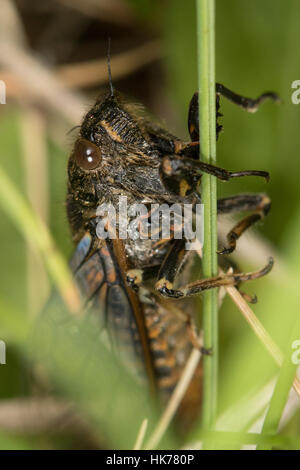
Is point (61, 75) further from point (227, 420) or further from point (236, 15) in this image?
point (227, 420)

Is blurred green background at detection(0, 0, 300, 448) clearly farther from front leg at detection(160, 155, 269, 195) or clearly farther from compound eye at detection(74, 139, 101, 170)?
front leg at detection(160, 155, 269, 195)

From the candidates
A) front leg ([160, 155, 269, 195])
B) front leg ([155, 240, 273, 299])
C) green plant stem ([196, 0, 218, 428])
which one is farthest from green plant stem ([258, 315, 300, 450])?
front leg ([160, 155, 269, 195])

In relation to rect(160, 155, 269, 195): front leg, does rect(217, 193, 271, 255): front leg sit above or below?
below

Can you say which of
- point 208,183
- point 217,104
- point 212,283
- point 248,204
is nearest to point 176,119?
point 248,204

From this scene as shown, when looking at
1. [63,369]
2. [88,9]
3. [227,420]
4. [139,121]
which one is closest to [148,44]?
[88,9]

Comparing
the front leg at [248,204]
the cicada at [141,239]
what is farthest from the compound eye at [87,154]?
the front leg at [248,204]

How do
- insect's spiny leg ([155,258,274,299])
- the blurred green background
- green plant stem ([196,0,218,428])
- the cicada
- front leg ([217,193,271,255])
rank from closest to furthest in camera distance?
green plant stem ([196,0,218,428]) < insect's spiny leg ([155,258,274,299]) < the cicada < front leg ([217,193,271,255]) < the blurred green background
